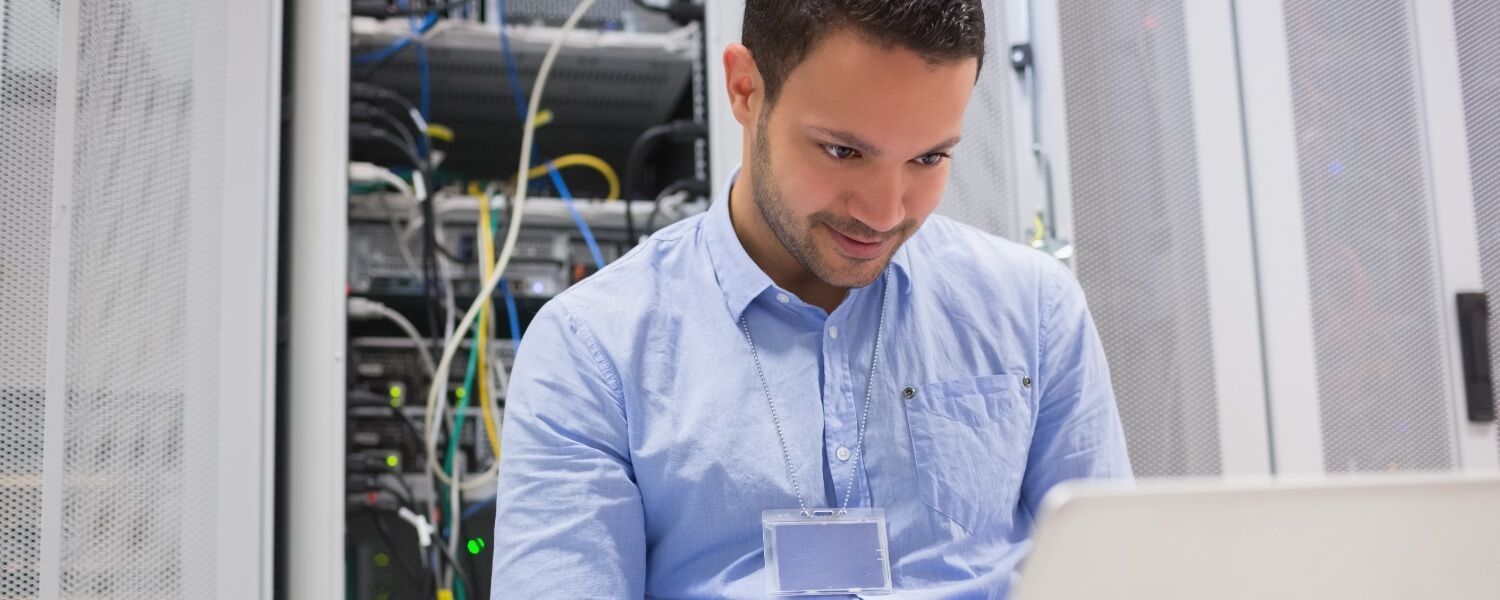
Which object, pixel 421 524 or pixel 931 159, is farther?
pixel 421 524

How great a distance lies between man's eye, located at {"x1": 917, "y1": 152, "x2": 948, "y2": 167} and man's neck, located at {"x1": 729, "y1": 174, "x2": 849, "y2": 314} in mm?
208

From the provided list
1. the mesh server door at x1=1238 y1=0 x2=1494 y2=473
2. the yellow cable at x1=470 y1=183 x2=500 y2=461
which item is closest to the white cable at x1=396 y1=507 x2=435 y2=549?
the yellow cable at x1=470 y1=183 x2=500 y2=461

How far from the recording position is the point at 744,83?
1140 millimetres

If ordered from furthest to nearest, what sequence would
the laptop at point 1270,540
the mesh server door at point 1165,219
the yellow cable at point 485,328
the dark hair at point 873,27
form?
the yellow cable at point 485,328 < the mesh server door at point 1165,219 < the dark hair at point 873,27 < the laptop at point 1270,540

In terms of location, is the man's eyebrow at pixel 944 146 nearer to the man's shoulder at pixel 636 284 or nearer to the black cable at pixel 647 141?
the man's shoulder at pixel 636 284

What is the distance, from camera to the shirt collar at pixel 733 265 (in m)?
1.16

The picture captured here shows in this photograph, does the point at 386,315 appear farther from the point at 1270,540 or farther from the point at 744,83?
the point at 1270,540

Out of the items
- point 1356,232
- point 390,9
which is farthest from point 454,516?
point 1356,232

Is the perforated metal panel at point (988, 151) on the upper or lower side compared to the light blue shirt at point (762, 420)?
upper

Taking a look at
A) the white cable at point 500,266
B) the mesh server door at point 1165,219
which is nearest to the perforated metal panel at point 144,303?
the white cable at point 500,266

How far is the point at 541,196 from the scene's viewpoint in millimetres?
2143

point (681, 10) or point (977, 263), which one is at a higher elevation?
point (681, 10)

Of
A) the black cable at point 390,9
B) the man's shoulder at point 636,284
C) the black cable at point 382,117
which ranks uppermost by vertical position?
the black cable at point 390,9

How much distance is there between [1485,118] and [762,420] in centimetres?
136
